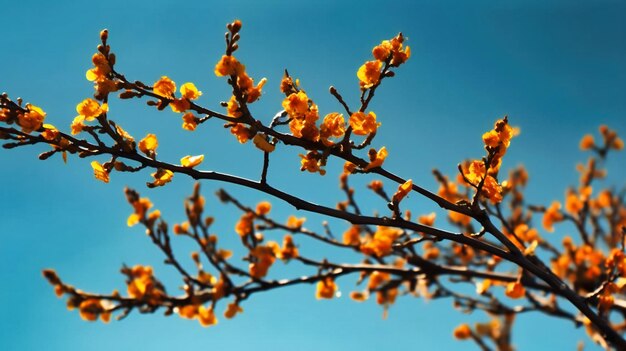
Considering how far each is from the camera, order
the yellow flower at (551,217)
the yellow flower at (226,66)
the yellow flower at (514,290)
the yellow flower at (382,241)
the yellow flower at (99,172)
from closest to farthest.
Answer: the yellow flower at (226,66) → the yellow flower at (99,172) → the yellow flower at (514,290) → the yellow flower at (382,241) → the yellow flower at (551,217)

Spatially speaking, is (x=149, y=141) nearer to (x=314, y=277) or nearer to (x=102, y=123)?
(x=102, y=123)

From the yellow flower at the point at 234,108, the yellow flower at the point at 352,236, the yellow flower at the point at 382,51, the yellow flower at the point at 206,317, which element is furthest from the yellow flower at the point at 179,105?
the yellow flower at the point at 352,236

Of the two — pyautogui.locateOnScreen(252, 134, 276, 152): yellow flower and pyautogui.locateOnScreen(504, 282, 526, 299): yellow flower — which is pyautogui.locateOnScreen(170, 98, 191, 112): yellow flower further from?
pyautogui.locateOnScreen(504, 282, 526, 299): yellow flower

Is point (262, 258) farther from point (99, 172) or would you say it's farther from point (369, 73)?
point (369, 73)

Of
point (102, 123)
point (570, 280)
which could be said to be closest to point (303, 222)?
point (102, 123)

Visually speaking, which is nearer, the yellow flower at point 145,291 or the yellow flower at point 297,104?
the yellow flower at point 297,104

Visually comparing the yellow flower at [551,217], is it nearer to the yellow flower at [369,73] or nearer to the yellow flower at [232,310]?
the yellow flower at [232,310]

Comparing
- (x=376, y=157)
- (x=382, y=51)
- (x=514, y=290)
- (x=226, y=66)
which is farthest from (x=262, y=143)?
(x=514, y=290)
